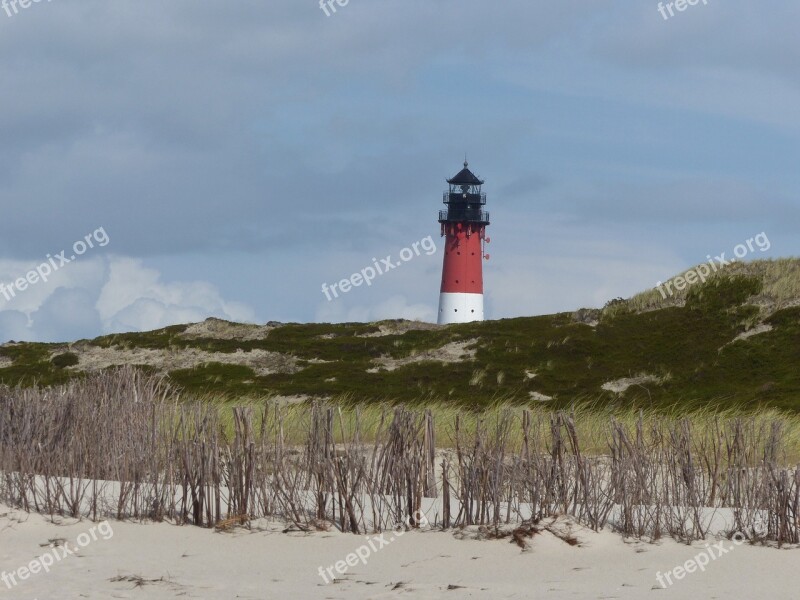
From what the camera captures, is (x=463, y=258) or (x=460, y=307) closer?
→ (x=460, y=307)

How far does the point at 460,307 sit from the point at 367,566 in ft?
156

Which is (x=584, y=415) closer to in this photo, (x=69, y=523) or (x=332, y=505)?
(x=332, y=505)

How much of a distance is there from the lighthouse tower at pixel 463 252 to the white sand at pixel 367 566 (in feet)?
151

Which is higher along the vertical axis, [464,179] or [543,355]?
[464,179]

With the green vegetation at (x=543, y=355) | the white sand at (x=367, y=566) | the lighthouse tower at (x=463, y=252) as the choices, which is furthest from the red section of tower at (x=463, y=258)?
the white sand at (x=367, y=566)

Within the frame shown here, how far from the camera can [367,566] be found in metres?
8.93

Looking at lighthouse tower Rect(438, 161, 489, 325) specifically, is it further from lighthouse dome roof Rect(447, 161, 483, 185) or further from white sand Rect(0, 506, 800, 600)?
white sand Rect(0, 506, 800, 600)

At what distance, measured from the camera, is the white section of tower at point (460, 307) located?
56.1 m

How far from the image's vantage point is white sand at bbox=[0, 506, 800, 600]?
8.12 metres

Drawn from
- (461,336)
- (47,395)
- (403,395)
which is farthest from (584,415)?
(461,336)

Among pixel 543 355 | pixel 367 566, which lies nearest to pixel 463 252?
pixel 543 355

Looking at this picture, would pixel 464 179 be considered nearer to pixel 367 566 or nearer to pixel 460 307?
pixel 460 307

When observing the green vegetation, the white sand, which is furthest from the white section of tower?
the white sand

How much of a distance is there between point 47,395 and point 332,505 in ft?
15.5
